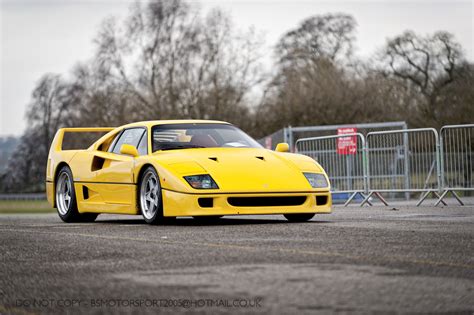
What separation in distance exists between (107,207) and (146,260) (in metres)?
6.22

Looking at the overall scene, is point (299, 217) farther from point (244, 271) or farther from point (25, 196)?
point (25, 196)

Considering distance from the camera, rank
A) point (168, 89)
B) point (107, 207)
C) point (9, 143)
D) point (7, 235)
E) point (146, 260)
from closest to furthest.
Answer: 1. point (146, 260)
2. point (7, 235)
3. point (107, 207)
4. point (168, 89)
5. point (9, 143)

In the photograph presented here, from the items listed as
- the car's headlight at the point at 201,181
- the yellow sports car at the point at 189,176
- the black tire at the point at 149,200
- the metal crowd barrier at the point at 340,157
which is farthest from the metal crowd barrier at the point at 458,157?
the car's headlight at the point at 201,181

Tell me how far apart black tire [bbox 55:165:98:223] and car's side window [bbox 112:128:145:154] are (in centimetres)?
96

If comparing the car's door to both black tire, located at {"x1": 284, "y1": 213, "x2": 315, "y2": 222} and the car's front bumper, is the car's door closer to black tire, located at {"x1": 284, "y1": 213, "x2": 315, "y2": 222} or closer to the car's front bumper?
the car's front bumper

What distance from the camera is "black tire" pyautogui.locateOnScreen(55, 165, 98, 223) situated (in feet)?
48.5

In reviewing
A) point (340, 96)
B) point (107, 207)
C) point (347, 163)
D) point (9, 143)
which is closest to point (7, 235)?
point (107, 207)

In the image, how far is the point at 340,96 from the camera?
4759 cm

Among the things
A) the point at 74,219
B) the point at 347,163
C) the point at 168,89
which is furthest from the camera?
the point at 168,89

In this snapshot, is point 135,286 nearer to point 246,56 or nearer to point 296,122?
point 296,122

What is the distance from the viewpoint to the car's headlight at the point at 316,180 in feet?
41.5

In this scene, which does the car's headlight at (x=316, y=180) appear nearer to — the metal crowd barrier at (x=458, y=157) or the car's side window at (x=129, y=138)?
the car's side window at (x=129, y=138)

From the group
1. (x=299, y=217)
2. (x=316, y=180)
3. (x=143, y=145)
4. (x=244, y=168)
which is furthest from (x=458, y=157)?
(x=244, y=168)

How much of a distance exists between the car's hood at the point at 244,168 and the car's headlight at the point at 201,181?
0.05 meters
